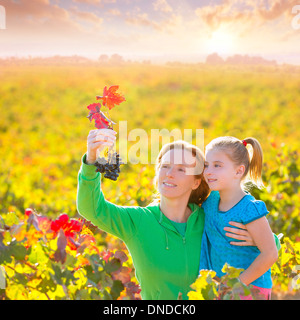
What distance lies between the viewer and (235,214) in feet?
5.85

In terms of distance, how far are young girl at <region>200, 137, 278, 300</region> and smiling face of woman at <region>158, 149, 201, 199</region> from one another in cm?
7

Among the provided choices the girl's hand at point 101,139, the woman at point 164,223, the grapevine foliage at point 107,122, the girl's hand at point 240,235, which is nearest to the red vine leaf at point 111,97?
the grapevine foliage at point 107,122

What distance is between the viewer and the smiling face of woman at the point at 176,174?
183cm

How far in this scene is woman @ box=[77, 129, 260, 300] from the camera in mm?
1712

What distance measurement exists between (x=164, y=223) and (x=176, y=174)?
8.0 inches

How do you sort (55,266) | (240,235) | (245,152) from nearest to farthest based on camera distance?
1. (55,266)
2. (240,235)
3. (245,152)

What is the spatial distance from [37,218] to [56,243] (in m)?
0.17

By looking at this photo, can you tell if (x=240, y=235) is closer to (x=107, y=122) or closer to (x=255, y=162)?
(x=255, y=162)

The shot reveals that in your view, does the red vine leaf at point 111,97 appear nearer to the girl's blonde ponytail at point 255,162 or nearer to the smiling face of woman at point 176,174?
the smiling face of woman at point 176,174

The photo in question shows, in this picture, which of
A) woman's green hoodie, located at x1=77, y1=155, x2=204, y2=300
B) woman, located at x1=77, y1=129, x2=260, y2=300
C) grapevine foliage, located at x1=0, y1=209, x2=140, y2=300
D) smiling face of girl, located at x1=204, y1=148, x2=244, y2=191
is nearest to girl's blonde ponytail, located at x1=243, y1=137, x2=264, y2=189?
smiling face of girl, located at x1=204, y1=148, x2=244, y2=191

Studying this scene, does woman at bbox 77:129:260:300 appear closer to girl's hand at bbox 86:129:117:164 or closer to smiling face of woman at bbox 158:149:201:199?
smiling face of woman at bbox 158:149:201:199

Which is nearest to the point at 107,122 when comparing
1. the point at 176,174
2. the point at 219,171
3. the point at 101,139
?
the point at 101,139

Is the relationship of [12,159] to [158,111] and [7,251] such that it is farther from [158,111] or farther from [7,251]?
[158,111]

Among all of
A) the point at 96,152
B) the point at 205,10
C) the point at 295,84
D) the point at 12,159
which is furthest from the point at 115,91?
the point at 295,84
